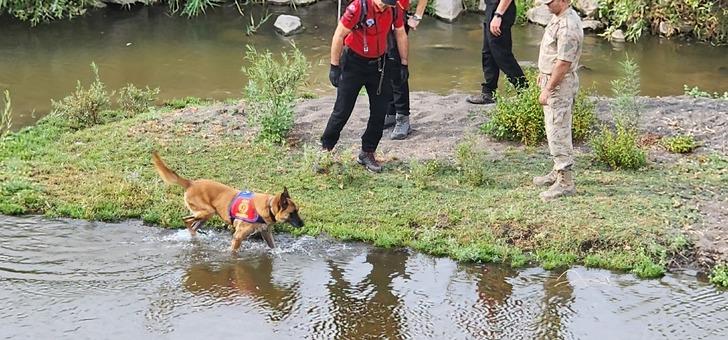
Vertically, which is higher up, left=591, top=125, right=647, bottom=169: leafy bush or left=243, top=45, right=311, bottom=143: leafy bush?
left=243, top=45, right=311, bottom=143: leafy bush

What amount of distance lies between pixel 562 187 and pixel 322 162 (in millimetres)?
2029

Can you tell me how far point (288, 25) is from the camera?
15.6 metres

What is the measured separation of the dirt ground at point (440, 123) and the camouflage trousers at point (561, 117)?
47.6 inches

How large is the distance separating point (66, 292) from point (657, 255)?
4.04 meters

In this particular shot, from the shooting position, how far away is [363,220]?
7.04m

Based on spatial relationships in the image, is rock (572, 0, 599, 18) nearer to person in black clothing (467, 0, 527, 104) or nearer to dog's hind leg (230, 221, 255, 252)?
person in black clothing (467, 0, 527, 104)

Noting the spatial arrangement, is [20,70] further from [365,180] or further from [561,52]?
[561,52]

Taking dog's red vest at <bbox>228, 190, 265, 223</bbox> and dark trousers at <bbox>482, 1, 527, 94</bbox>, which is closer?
dog's red vest at <bbox>228, 190, 265, 223</bbox>

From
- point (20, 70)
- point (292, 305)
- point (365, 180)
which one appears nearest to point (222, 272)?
point (292, 305)

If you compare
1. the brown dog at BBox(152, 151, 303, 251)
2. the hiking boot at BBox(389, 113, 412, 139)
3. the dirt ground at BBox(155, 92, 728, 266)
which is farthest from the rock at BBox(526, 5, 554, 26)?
the brown dog at BBox(152, 151, 303, 251)

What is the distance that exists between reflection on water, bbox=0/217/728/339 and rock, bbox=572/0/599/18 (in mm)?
10338

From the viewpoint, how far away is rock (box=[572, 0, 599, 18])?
15789mm

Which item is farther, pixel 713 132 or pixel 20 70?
pixel 20 70

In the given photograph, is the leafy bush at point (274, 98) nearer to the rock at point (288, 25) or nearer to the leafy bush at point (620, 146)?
the leafy bush at point (620, 146)
